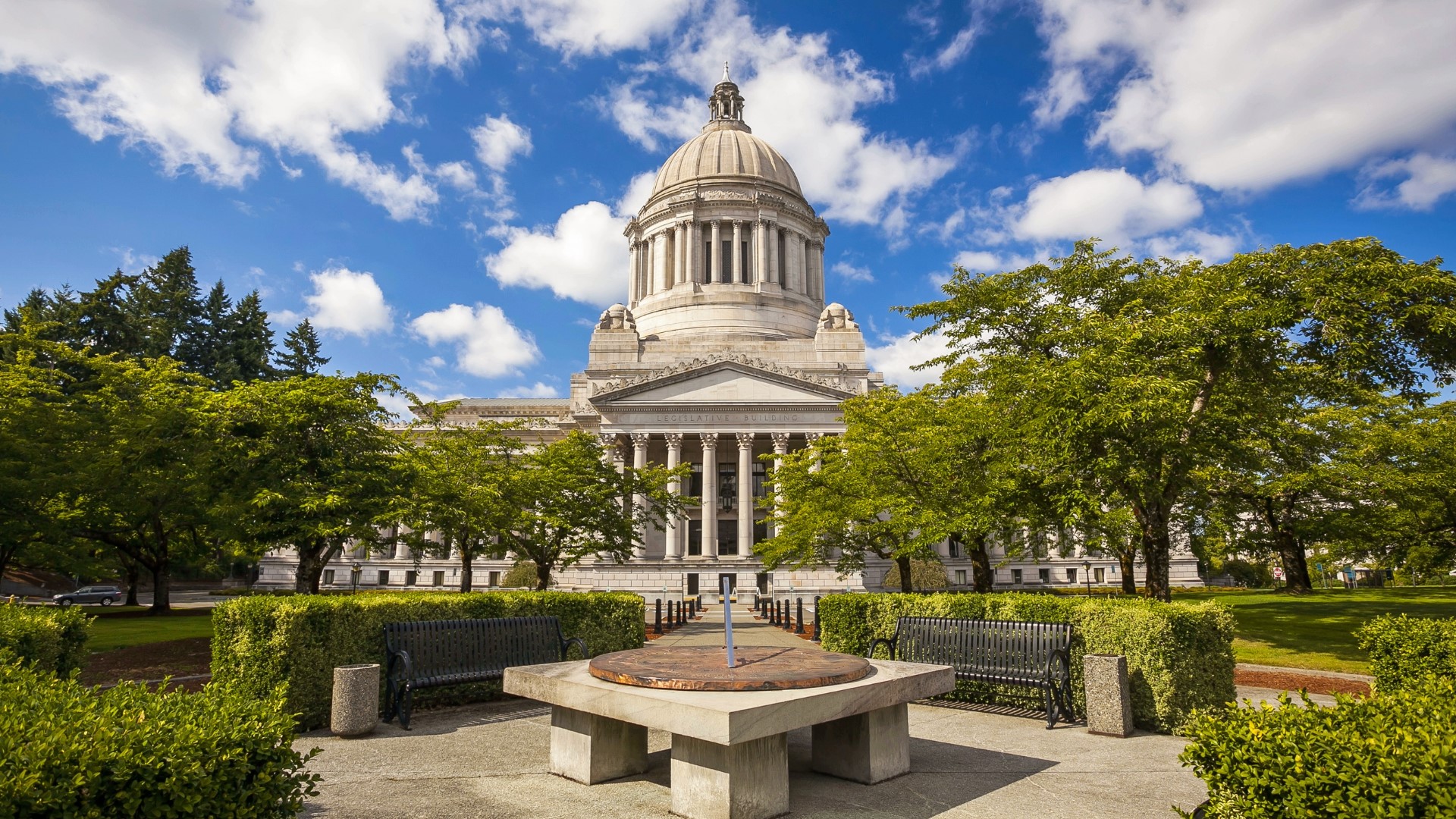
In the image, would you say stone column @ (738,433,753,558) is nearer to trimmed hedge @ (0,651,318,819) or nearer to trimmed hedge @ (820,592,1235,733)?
trimmed hedge @ (820,592,1235,733)

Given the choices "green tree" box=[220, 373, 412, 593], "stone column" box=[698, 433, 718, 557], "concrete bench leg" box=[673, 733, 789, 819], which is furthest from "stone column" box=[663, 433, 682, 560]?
"concrete bench leg" box=[673, 733, 789, 819]

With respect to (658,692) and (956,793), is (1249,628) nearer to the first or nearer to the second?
(956,793)

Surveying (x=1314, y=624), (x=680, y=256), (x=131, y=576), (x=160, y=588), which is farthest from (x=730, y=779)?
(x=680, y=256)

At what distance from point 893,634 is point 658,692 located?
22.0 ft

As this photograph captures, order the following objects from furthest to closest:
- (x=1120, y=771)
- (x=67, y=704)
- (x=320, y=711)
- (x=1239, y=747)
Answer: (x=320, y=711) → (x=1120, y=771) → (x=67, y=704) → (x=1239, y=747)

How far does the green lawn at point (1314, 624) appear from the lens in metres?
17.5

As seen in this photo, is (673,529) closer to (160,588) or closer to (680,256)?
(160,588)

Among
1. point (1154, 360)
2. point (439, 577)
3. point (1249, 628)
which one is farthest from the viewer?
point (439, 577)

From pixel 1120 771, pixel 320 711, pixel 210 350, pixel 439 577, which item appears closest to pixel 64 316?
pixel 210 350

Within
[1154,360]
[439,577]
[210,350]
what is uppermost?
[210,350]

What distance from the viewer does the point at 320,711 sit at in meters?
11.1

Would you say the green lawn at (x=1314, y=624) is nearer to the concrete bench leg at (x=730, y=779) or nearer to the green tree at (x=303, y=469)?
the concrete bench leg at (x=730, y=779)

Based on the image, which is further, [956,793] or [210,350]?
[210,350]

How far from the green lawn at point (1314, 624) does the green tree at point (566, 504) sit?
18.3 meters
